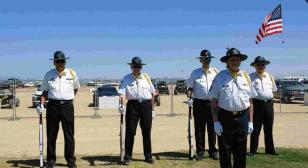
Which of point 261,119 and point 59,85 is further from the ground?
point 59,85

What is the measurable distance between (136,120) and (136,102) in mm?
378

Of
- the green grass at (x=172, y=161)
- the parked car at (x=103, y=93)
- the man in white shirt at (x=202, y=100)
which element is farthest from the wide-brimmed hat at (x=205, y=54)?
the parked car at (x=103, y=93)

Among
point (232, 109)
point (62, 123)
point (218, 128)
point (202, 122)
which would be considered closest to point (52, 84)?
point (62, 123)

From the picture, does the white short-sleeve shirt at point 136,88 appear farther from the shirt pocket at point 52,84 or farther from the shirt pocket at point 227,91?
the shirt pocket at point 227,91

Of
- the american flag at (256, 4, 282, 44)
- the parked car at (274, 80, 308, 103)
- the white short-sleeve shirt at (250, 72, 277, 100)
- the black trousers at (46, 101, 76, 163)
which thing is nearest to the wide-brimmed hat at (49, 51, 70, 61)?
the black trousers at (46, 101, 76, 163)

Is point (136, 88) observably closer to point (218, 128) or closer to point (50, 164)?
point (50, 164)

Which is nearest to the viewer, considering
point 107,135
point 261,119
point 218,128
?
point 218,128

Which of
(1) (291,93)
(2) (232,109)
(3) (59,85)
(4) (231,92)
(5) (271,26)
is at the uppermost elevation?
(5) (271,26)

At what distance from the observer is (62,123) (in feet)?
32.2

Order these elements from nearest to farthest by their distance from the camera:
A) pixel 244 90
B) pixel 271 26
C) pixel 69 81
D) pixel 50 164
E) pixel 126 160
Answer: pixel 244 90
pixel 69 81
pixel 50 164
pixel 126 160
pixel 271 26

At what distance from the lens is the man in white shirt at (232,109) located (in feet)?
26.3

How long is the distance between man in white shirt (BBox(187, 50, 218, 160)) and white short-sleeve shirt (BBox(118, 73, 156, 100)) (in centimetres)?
91

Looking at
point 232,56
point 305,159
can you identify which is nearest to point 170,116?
point 305,159

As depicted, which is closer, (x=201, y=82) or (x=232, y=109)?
(x=232, y=109)
